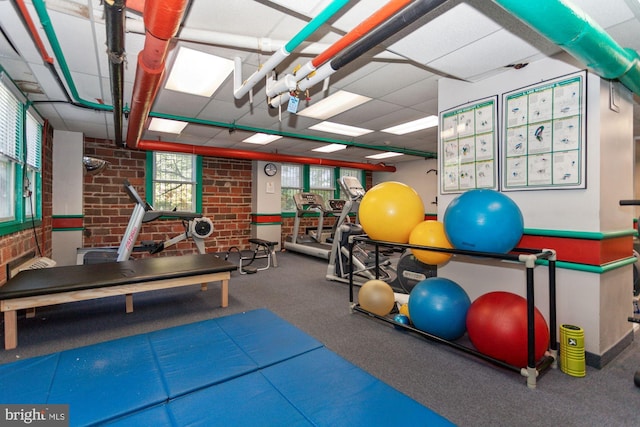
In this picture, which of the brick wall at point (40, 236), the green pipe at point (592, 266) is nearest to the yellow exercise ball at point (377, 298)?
the green pipe at point (592, 266)

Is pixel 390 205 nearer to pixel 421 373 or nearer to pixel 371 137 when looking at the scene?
pixel 421 373

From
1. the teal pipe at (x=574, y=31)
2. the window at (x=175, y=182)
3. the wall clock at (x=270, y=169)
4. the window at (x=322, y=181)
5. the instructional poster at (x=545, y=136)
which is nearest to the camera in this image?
the teal pipe at (x=574, y=31)

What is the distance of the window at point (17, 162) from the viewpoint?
310 centimetres

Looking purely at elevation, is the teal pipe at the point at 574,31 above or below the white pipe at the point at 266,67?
below

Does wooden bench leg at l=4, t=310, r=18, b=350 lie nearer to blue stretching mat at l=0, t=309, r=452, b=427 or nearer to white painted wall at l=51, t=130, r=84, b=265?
blue stretching mat at l=0, t=309, r=452, b=427

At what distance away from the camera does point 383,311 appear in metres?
3.13

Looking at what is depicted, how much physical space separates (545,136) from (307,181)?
20.7ft

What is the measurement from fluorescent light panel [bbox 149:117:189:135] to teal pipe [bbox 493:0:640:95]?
4.61 meters

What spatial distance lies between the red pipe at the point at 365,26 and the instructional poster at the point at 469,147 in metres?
1.51

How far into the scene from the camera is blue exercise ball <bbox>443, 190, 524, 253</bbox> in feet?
6.80

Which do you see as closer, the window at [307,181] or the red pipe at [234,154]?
the red pipe at [234,154]

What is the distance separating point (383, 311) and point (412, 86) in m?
2.42

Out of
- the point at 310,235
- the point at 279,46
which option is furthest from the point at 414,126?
the point at 310,235

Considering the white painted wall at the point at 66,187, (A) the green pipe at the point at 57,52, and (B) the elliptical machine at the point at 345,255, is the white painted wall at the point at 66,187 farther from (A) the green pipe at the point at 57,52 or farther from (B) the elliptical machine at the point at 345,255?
(B) the elliptical machine at the point at 345,255
